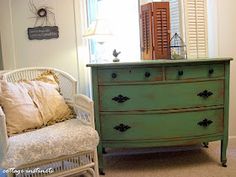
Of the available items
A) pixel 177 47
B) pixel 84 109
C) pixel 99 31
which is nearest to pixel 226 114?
pixel 177 47

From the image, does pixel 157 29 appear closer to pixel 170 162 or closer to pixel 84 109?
pixel 84 109

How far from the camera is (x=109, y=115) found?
7.73 ft

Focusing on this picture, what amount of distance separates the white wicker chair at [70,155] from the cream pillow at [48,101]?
0.36 feet

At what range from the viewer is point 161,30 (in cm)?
262

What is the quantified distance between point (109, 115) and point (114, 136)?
0.61ft

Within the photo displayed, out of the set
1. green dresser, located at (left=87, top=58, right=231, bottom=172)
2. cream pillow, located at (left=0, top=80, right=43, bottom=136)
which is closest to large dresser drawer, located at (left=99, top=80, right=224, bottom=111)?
green dresser, located at (left=87, top=58, right=231, bottom=172)

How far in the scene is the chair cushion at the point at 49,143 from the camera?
1.82 m

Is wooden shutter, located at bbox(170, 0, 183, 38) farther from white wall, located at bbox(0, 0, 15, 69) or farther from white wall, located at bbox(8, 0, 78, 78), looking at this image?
white wall, located at bbox(0, 0, 15, 69)

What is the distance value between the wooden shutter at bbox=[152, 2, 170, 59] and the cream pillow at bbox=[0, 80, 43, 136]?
46.9 inches

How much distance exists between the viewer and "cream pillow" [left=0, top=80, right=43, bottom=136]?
2082 millimetres

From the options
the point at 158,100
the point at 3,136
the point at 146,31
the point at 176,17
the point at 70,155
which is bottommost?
the point at 70,155

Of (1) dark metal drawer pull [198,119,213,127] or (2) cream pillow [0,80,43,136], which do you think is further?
(1) dark metal drawer pull [198,119,213,127]

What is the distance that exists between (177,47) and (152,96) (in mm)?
615

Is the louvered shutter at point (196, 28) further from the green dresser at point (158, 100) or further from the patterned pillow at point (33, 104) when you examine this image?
the patterned pillow at point (33, 104)
